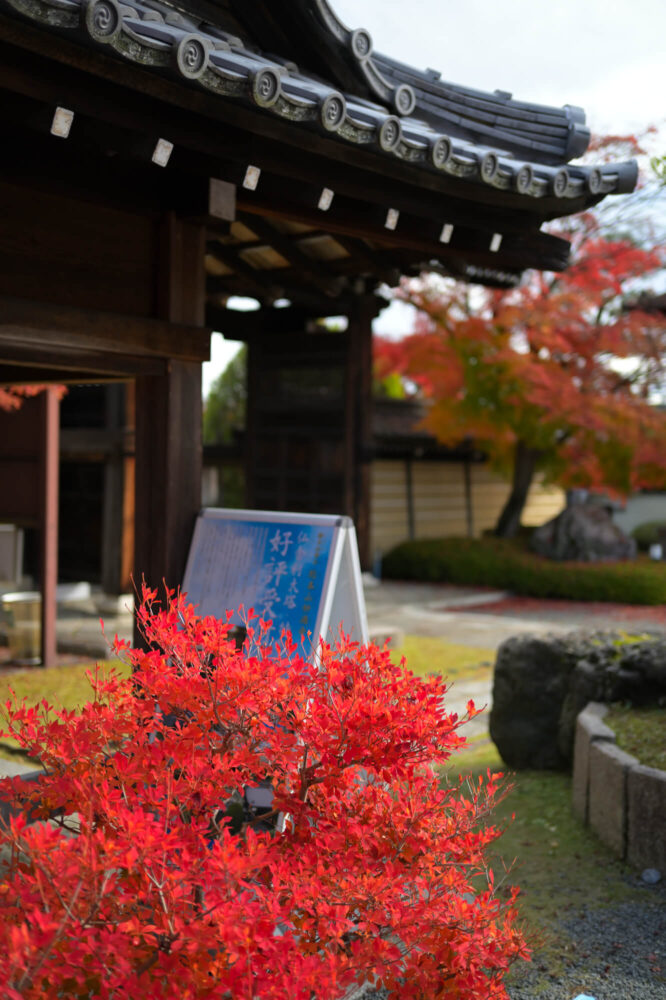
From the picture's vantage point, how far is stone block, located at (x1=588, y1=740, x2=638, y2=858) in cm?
456

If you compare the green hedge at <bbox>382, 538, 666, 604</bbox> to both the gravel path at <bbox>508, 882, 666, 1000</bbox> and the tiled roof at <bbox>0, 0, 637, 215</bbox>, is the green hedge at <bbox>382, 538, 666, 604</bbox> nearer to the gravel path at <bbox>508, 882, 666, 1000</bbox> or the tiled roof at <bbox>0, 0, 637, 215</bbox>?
the tiled roof at <bbox>0, 0, 637, 215</bbox>

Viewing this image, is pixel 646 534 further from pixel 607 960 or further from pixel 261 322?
pixel 607 960

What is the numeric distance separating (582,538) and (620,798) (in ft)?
45.2

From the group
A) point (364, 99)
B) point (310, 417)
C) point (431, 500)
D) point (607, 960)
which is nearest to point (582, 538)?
point (431, 500)

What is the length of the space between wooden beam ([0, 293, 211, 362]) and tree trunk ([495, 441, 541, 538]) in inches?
593

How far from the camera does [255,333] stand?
9273mm

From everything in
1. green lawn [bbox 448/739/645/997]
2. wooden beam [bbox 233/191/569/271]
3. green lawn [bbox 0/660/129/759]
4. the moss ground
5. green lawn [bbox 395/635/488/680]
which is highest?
wooden beam [bbox 233/191/569/271]

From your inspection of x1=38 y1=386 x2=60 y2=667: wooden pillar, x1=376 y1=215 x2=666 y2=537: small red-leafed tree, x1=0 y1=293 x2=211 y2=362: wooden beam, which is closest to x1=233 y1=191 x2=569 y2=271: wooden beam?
x1=0 y1=293 x2=211 y2=362: wooden beam

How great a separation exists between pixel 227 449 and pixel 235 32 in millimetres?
12891

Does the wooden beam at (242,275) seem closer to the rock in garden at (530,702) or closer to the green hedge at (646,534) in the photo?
the rock in garden at (530,702)

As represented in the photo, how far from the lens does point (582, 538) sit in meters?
17.8

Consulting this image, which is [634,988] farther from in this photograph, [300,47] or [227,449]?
[227,449]

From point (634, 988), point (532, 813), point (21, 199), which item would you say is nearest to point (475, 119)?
point (21, 199)

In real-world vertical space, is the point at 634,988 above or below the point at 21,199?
below
